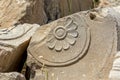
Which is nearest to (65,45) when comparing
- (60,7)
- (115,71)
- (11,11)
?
(115,71)

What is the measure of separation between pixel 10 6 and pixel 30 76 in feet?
3.44

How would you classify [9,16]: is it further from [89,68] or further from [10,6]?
[89,68]

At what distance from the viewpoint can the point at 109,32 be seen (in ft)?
10.4

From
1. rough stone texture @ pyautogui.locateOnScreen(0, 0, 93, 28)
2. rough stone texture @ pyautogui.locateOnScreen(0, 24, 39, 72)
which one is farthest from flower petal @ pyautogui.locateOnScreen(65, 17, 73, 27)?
rough stone texture @ pyautogui.locateOnScreen(0, 0, 93, 28)

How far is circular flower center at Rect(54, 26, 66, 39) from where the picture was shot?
333cm

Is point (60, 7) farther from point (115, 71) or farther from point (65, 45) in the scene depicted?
point (115, 71)

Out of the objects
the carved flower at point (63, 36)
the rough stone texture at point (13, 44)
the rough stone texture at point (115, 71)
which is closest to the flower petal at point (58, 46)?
the carved flower at point (63, 36)

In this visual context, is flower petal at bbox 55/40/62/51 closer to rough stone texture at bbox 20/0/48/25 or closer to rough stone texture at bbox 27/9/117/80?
rough stone texture at bbox 27/9/117/80

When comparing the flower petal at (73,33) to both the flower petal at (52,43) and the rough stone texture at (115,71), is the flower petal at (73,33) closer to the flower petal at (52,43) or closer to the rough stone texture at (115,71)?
the flower petal at (52,43)

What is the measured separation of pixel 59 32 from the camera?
3342 mm

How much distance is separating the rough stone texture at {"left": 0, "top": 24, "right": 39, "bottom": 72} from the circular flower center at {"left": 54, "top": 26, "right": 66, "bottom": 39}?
236mm

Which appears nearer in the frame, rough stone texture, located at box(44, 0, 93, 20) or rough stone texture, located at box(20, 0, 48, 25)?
rough stone texture, located at box(20, 0, 48, 25)

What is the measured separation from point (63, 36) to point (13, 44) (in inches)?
14.5

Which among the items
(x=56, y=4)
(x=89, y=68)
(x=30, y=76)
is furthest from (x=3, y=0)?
Result: (x=89, y=68)
